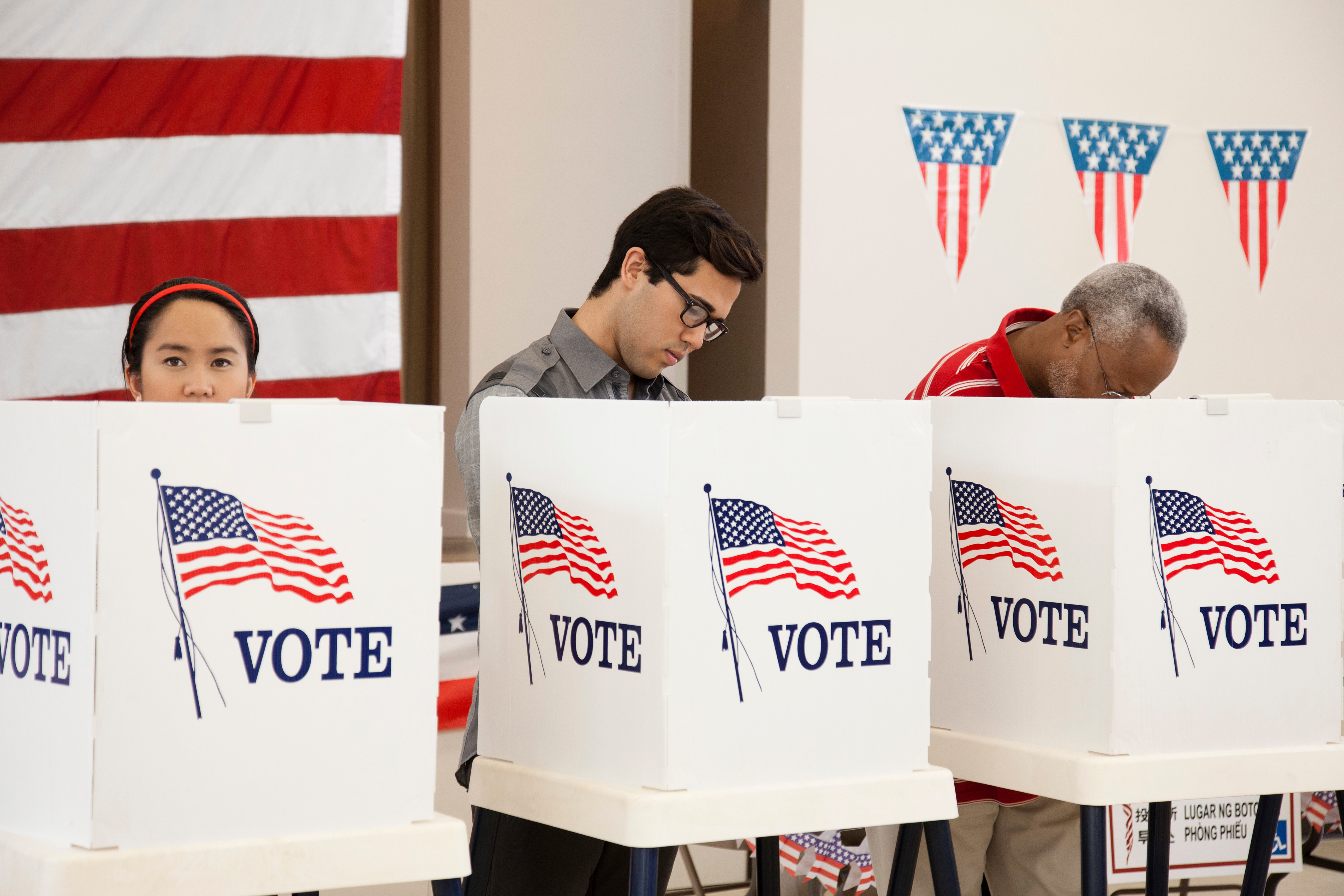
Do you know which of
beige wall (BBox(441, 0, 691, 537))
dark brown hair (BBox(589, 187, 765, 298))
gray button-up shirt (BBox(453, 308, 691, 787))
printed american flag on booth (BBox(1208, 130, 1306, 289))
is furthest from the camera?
printed american flag on booth (BBox(1208, 130, 1306, 289))

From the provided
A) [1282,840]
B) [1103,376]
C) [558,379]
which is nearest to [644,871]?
[558,379]

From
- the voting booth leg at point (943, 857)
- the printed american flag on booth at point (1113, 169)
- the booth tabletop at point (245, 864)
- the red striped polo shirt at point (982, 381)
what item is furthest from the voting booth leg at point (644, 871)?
the printed american flag on booth at point (1113, 169)

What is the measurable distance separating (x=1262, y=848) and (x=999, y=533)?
20.7 inches

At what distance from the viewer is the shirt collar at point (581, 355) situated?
166 cm

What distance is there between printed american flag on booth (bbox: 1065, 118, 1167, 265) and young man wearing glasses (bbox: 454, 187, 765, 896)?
2.09 metres

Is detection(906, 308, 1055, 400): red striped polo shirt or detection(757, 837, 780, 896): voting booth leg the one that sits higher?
detection(906, 308, 1055, 400): red striped polo shirt

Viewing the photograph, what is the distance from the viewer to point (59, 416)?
1053mm

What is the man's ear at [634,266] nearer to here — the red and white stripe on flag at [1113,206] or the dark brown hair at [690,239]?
the dark brown hair at [690,239]

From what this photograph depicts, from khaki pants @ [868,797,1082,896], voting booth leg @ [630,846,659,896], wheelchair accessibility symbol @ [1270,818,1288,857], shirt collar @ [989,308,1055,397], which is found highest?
shirt collar @ [989,308,1055,397]

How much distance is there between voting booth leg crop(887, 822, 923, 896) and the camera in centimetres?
140

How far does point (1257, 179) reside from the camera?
143 inches

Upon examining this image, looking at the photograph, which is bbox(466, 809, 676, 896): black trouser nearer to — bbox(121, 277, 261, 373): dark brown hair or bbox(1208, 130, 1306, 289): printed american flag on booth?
bbox(121, 277, 261, 373): dark brown hair

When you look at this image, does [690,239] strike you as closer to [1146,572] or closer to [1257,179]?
[1146,572]

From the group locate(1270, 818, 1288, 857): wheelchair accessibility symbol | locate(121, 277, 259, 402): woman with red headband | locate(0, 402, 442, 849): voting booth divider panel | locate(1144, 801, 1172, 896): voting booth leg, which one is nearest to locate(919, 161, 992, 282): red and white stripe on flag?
locate(1270, 818, 1288, 857): wheelchair accessibility symbol
